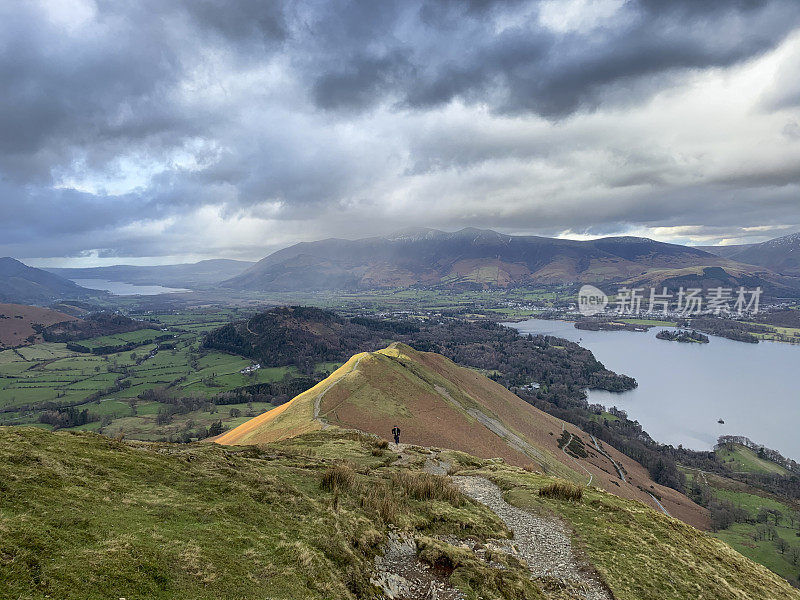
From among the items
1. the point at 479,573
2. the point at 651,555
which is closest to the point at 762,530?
the point at 651,555

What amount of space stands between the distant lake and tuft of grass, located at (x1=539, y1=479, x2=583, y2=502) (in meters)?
115

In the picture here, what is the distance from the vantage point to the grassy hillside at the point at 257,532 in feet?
29.1

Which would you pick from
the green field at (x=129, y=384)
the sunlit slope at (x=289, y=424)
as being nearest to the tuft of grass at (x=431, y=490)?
the sunlit slope at (x=289, y=424)

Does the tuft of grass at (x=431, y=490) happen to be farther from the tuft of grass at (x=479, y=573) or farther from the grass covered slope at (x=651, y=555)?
the tuft of grass at (x=479, y=573)

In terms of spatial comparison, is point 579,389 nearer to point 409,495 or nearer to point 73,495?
point 409,495

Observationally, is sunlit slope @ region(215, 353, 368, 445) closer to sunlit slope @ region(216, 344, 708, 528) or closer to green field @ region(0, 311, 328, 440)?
sunlit slope @ region(216, 344, 708, 528)

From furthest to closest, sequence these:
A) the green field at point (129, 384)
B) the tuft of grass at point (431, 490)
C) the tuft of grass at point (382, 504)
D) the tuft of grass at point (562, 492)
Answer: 1. the green field at point (129, 384)
2. the tuft of grass at point (562, 492)
3. the tuft of grass at point (431, 490)
4. the tuft of grass at point (382, 504)

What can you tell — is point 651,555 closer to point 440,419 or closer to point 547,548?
point 547,548

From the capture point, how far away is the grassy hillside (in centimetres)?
888

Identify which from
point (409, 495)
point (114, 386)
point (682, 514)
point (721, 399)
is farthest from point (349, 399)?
point (721, 399)

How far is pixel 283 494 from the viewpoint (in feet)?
53.0

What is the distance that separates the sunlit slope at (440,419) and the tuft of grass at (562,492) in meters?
18.0

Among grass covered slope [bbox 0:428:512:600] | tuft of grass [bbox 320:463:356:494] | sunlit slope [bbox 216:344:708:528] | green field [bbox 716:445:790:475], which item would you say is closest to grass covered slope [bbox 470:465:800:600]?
grass covered slope [bbox 0:428:512:600]

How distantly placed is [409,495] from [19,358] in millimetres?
229594
